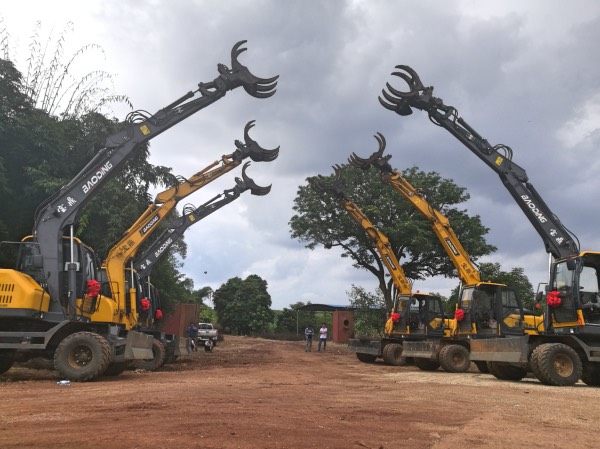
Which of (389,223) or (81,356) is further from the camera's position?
(389,223)

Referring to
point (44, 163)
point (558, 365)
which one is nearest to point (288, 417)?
point (558, 365)

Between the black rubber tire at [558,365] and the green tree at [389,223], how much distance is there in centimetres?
1797

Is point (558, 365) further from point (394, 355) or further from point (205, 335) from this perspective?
point (205, 335)

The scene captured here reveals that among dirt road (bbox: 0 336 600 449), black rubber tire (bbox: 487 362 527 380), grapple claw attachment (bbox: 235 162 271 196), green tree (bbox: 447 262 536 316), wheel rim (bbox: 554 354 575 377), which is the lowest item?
dirt road (bbox: 0 336 600 449)

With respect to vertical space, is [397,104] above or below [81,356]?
above

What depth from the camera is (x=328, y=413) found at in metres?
7.39

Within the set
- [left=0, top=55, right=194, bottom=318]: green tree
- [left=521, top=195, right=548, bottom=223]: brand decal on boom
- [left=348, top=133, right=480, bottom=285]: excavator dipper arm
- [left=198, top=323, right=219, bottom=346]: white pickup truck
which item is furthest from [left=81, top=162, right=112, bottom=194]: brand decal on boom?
[left=198, top=323, right=219, bottom=346]: white pickup truck

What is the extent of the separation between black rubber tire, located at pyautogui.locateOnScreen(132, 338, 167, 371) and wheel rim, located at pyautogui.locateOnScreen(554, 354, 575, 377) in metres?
→ 10.8

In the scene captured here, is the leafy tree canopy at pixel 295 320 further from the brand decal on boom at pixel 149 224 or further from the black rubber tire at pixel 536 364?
the black rubber tire at pixel 536 364

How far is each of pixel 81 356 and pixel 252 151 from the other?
1036 cm

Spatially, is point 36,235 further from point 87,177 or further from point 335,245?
point 335,245

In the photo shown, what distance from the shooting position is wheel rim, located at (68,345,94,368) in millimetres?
12070

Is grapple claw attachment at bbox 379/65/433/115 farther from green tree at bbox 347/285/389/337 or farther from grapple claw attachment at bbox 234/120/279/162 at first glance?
green tree at bbox 347/285/389/337

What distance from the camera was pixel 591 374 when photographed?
12867 millimetres
